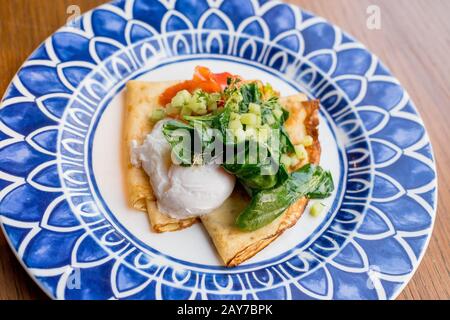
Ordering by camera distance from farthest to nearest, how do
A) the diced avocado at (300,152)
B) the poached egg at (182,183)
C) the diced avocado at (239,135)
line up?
the diced avocado at (300,152)
the poached egg at (182,183)
the diced avocado at (239,135)

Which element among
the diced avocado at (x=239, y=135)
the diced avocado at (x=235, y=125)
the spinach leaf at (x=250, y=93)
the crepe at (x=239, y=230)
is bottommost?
the crepe at (x=239, y=230)

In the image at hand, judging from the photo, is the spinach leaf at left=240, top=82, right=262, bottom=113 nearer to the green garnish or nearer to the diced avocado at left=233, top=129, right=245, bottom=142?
the green garnish

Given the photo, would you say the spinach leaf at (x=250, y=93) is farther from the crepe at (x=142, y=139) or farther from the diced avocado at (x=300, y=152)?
the crepe at (x=142, y=139)

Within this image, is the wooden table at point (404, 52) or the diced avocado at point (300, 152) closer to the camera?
the wooden table at point (404, 52)

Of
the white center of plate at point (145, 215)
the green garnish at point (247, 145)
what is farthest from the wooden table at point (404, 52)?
the green garnish at point (247, 145)

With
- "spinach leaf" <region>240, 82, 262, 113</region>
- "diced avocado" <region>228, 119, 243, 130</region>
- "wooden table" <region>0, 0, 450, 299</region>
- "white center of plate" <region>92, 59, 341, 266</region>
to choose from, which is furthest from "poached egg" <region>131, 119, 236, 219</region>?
"wooden table" <region>0, 0, 450, 299</region>

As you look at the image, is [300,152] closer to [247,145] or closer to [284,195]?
[284,195]

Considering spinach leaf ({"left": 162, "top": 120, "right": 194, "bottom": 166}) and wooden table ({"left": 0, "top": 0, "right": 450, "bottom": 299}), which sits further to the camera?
wooden table ({"left": 0, "top": 0, "right": 450, "bottom": 299})
